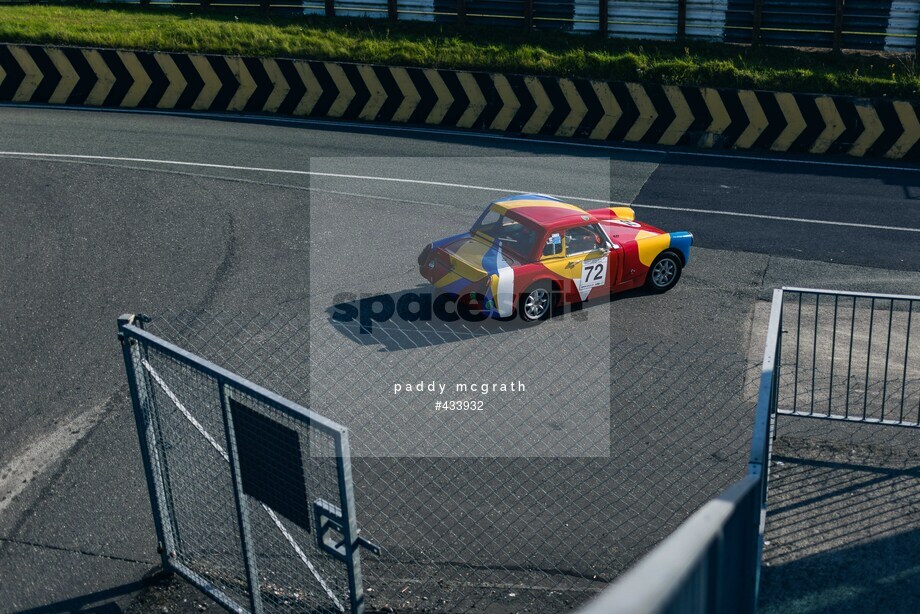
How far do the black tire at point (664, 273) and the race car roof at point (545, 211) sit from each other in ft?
3.67

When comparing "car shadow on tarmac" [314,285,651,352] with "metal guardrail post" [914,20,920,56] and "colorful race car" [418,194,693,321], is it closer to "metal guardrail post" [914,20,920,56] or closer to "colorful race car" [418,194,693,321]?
"colorful race car" [418,194,693,321]

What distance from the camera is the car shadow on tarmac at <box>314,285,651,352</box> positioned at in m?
10.5

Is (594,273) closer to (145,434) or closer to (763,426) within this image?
(763,426)

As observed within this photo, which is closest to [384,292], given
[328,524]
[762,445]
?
[328,524]

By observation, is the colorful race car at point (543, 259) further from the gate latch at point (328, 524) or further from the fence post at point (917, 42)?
the fence post at point (917, 42)

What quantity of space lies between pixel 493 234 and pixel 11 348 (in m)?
5.40

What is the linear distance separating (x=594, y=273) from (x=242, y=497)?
20.9 ft

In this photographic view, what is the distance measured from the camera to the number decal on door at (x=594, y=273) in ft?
36.5

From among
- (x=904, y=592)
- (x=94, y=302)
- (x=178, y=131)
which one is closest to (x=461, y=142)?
(x=178, y=131)

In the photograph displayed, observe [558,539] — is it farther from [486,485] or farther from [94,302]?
[94,302]

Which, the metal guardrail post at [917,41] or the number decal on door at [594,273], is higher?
the metal guardrail post at [917,41]

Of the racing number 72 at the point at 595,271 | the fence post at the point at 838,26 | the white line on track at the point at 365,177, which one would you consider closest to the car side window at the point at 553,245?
the racing number 72 at the point at 595,271

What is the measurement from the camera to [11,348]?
999 cm

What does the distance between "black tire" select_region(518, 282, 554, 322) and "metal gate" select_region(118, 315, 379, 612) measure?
12.4 ft
